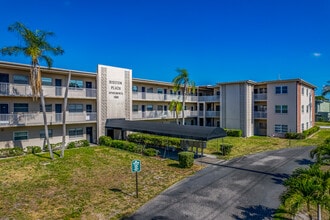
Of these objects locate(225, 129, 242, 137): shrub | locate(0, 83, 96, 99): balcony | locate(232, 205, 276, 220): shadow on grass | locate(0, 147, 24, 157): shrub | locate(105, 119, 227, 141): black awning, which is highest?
locate(0, 83, 96, 99): balcony

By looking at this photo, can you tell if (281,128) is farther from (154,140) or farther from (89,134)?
(89,134)

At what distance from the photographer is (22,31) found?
17.5m

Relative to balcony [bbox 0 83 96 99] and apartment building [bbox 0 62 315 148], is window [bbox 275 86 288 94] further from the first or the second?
balcony [bbox 0 83 96 99]

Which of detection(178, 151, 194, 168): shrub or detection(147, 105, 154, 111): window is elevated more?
detection(147, 105, 154, 111): window

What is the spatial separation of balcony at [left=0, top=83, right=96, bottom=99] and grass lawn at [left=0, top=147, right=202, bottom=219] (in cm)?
607

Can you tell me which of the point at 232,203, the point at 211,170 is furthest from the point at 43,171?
the point at 232,203

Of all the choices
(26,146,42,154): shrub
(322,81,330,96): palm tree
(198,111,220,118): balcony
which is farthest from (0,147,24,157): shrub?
(322,81,330,96): palm tree

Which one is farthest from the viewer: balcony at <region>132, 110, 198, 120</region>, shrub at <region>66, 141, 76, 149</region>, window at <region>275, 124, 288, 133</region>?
window at <region>275, 124, 288, 133</region>

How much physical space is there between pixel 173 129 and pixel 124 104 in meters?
10.6

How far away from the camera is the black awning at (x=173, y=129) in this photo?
18875 mm

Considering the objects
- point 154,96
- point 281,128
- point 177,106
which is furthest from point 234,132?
point 154,96

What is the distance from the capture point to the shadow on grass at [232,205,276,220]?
9688 millimetres

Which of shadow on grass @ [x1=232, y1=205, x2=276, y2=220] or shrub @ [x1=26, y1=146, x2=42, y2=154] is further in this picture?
shrub @ [x1=26, y1=146, x2=42, y2=154]

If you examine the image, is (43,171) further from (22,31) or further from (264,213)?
(264,213)
